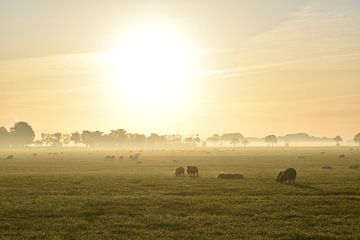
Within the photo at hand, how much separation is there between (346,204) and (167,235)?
14863 mm

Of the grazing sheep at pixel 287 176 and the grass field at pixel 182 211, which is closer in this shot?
the grass field at pixel 182 211

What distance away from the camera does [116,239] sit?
21.7 meters

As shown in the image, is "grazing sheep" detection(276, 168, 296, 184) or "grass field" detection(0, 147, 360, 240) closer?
"grass field" detection(0, 147, 360, 240)

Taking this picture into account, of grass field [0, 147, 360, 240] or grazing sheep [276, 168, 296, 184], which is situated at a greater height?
grazing sheep [276, 168, 296, 184]

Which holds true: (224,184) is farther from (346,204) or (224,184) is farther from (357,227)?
(357,227)

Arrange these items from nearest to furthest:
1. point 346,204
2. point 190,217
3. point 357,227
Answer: point 357,227
point 190,217
point 346,204

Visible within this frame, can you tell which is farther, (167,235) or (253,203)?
(253,203)


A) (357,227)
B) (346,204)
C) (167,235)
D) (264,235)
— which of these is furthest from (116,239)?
(346,204)

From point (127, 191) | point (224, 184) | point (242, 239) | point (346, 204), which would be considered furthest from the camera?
point (224, 184)

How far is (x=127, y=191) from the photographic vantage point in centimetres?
3909

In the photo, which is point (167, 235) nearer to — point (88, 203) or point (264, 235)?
point (264, 235)

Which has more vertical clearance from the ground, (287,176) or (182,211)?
(287,176)

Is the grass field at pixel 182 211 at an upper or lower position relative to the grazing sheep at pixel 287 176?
lower

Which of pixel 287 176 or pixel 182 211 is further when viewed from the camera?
pixel 287 176
